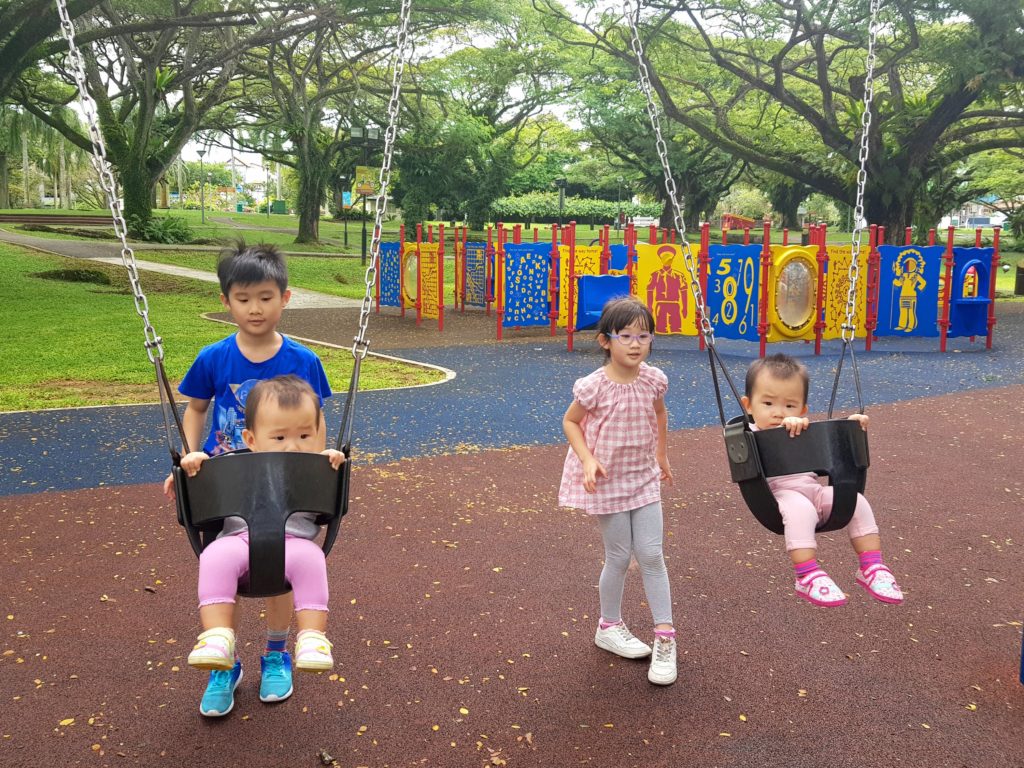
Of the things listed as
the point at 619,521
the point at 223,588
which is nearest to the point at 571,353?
the point at 619,521

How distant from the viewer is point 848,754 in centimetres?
261

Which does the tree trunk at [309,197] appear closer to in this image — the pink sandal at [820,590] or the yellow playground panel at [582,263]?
the yellow playground panel at [582,263]

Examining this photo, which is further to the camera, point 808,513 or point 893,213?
point 893,213

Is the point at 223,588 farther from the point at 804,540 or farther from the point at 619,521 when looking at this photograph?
the point at 804,540

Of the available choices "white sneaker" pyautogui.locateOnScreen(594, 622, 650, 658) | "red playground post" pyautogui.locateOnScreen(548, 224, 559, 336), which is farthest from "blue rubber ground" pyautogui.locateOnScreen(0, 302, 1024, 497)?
"white sneaker" pyautogui.locateOnScreen(594, 622, 650, 658)

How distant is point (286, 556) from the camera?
7.95ft

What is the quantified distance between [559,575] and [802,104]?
17927mm

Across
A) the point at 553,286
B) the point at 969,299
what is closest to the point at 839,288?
the point at 969,299

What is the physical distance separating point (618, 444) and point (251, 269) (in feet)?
4.09

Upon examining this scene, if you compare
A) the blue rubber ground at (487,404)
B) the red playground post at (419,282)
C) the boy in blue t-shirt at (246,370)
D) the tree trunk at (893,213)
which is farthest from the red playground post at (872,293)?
the boy in blue t-shirt at (246,370)

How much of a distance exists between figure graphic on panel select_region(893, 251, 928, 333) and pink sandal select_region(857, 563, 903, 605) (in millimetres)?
10896

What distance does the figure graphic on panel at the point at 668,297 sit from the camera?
12.4 meters

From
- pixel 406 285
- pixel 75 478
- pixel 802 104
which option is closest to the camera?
pixel 75 478

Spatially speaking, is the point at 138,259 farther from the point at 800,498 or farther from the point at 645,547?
the point at 800,498
